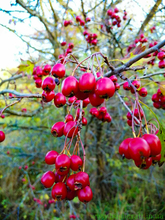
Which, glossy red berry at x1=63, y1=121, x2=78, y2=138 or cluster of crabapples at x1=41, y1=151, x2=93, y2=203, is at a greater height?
glossy red berry at x1=63, y1=121, x2=78, y2=138

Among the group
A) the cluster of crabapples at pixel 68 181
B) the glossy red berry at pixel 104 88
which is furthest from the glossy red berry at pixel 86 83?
the cluster of crabapples at pixel 68 181

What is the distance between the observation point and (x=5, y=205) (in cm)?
310

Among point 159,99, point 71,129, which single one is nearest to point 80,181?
point 71,129

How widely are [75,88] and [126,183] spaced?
324 centimetres

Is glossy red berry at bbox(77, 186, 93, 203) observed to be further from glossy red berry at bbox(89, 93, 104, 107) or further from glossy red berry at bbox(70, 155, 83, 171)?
glossy red berry at bbox(89, 93, 104, 107)

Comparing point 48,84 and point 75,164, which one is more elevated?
point 48,84

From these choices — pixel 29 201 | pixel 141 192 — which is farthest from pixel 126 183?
pixel 29 201

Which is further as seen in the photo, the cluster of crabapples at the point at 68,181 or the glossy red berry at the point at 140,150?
the cluster of crabapples at the point at 68,181

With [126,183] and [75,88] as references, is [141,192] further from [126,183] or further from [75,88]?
[75,88]

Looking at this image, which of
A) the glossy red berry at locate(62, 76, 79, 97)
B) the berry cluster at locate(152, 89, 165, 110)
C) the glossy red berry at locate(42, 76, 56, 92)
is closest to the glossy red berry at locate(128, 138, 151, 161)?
the glossy red berry at locate(62, 76, 79, 97)

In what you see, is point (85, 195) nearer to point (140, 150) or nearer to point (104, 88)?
point (140, 150)

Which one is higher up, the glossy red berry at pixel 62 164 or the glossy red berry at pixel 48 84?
the glossy red berry at pixel 48 84

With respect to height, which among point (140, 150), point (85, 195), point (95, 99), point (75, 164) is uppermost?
point (95, 99)

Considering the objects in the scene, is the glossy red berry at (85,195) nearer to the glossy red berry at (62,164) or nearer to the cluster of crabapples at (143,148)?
the glossy red berry at (62,164)
